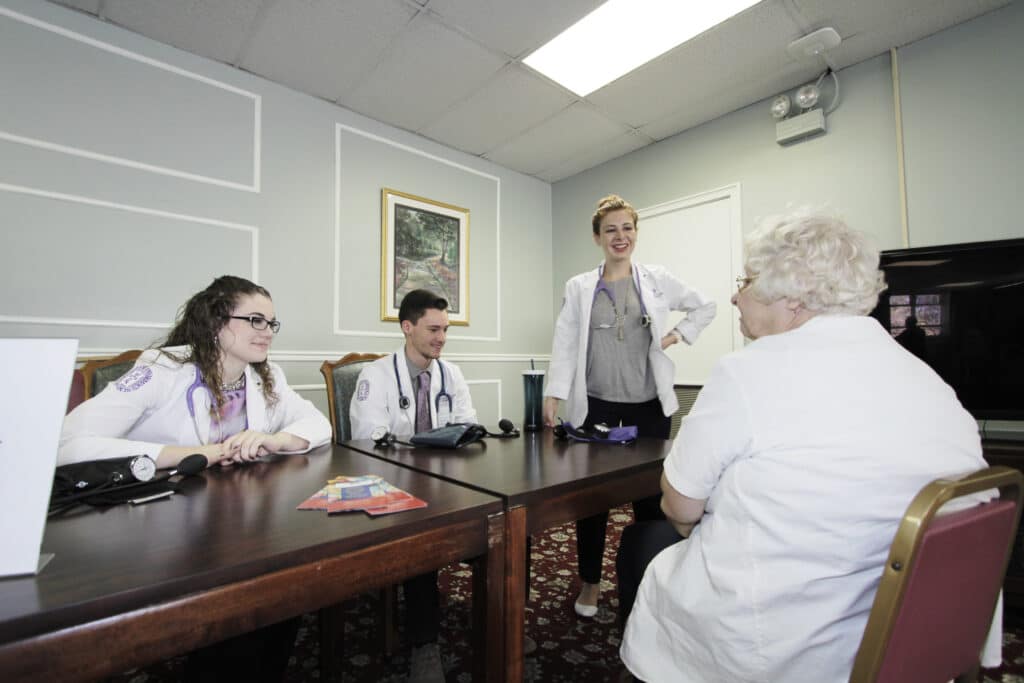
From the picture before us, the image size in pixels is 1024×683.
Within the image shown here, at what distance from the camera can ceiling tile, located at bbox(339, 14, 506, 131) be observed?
275cm

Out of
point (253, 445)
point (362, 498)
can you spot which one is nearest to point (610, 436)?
point (362, 498)

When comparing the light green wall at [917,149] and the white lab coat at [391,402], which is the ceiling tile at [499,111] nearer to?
the light green wall at [917,149]

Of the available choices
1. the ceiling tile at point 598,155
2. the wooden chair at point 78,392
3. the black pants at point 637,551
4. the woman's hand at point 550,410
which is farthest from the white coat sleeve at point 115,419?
the ceiling tile at point 598,155

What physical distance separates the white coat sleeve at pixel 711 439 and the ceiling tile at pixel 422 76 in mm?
2597

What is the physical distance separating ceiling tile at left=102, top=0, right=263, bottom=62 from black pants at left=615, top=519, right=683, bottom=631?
2936 millimetres

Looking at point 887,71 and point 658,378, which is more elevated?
point 887,71

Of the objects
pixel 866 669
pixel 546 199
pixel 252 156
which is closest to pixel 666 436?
pixel 866 669

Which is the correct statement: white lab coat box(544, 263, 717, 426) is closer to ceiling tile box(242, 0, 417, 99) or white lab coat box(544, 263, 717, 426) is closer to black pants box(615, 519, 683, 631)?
black pants box(615, 519, 683, 631)

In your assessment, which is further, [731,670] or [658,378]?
[658,378]

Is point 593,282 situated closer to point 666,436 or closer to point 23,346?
point 666,436

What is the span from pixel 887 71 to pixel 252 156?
3797 millimetres

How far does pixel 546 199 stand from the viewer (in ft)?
15.7

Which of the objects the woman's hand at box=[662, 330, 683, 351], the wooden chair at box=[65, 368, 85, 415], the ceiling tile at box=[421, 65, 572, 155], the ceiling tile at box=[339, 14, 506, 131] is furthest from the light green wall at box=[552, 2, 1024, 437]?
the wooden chair at box=[65, 368, 85, 415]

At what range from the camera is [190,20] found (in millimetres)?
2545
